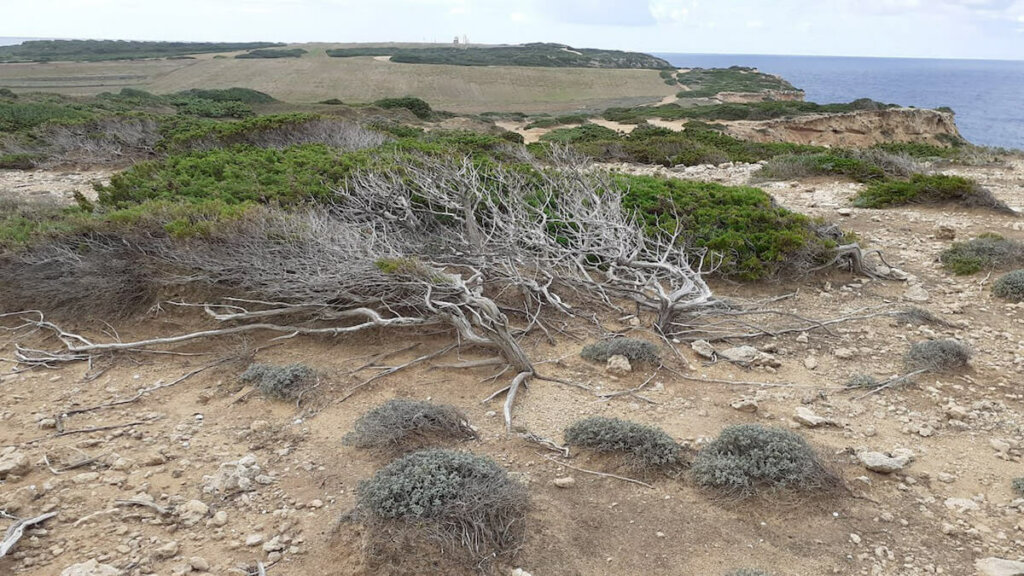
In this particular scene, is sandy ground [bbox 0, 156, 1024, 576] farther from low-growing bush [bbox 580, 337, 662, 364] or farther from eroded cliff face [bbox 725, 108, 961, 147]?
eroded cliff face [bbox 725, 108, 961, 147]

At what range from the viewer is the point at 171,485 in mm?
3795

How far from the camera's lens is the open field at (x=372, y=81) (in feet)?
152

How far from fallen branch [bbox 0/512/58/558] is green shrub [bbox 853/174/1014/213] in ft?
39.6

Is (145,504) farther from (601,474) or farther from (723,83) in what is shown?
(723,83)

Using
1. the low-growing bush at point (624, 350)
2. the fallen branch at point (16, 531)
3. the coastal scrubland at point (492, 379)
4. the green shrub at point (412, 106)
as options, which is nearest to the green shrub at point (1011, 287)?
the coastal scrubland at point (492, 379)

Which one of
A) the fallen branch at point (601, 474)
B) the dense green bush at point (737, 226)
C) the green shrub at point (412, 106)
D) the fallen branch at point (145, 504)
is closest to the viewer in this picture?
the fallen branch at point (145, 504)

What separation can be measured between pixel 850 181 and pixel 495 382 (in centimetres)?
Answer: 1115

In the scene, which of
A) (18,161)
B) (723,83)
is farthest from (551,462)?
(723,83)

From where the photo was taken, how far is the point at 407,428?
13.9ft

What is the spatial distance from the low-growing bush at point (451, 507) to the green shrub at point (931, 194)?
406 inches

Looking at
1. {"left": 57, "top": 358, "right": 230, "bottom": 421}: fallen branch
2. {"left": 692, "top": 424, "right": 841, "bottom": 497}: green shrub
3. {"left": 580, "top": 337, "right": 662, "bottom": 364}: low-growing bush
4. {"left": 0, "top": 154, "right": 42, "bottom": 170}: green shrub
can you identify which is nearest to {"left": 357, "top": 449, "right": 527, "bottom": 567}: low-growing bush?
{"left": 692, "top": 424, "right": 841, "bottom": 497}: green shrub

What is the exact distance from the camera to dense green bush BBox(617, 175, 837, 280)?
7832 millimetres

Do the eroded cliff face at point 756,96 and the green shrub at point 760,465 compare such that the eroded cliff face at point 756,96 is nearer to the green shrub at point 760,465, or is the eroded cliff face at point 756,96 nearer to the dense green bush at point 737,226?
the dense green bush at point 737,226

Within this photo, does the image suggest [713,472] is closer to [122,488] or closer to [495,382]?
[495,382]
